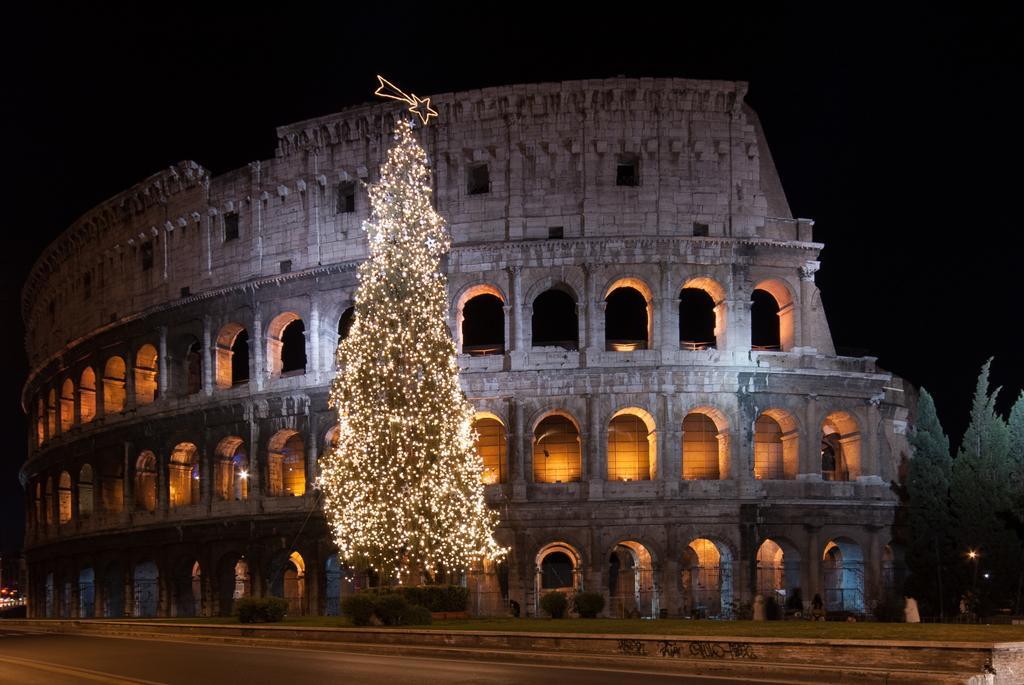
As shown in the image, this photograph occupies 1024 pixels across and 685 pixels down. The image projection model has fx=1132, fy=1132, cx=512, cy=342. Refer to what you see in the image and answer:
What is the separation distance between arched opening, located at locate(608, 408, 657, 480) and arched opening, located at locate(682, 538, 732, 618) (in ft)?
11.1

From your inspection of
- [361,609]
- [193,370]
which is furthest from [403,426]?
[193,370]

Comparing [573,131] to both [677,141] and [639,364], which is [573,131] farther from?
[639,364]

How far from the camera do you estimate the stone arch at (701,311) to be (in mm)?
41031

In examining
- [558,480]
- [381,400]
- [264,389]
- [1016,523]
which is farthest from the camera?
[264,389]

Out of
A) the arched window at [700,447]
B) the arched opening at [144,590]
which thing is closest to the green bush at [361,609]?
the arched window at [700,447]

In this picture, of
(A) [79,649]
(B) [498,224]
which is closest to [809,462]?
(B) [498,224]

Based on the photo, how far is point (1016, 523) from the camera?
129 ft

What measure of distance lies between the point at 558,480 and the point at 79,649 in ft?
67.8

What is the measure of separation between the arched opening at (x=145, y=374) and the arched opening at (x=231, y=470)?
560 centimetres

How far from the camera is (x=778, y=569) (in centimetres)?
4150

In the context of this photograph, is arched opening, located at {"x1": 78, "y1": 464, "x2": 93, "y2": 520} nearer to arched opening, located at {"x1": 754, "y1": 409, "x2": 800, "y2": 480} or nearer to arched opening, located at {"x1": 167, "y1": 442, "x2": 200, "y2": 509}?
arched opening, located at {"x1": 167, "y1": 442, "x2": 200, "y2": 509}

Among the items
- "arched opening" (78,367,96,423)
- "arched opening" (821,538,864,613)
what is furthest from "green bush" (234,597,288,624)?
"arched opening" (78,367,96,423)

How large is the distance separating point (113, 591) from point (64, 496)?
865 cm

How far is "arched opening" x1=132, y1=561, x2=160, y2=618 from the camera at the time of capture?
1945 inches
